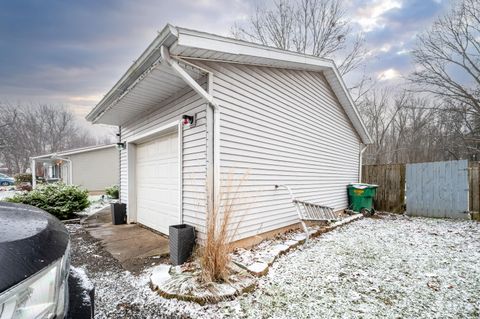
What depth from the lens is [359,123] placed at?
27.5ft

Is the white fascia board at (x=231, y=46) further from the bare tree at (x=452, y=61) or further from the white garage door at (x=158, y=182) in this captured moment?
the bare tree at (x=452, y=61)

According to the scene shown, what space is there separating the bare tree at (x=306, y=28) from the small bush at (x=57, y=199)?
10.9 m

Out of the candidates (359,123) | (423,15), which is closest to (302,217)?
(359,123)

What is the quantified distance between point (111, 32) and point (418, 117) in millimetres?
19889

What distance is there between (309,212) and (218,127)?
291 centimetres

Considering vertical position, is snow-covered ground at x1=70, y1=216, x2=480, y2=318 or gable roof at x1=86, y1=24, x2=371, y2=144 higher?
gable roof at x1=86, y1=24, x2=371, y2=144

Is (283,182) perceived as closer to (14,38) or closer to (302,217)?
(302,217)

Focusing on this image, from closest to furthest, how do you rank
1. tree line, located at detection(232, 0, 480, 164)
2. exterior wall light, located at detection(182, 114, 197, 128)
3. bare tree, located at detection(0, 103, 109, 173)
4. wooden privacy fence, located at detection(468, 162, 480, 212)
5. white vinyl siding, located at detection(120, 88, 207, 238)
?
white vinyl siding, located at detection(120, 88, 207, 238), exterior wall light, located at detection(182, 114, 197, 128), wooden privacy fence, located at detection(468, 162, 480, 212), tree line, located at detection(232, 0, 480, 164), bare tree, located at detection(0, 103, 109, 173)

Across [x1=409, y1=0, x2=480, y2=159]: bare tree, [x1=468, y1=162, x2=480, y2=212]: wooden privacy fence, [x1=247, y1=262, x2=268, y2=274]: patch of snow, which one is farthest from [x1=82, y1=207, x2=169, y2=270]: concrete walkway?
[x1=409, y1=0, x2=480, y2=159]: bare tree

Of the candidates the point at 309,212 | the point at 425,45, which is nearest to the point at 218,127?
the point at 309,212

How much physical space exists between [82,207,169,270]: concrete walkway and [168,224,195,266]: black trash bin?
1.65 feet

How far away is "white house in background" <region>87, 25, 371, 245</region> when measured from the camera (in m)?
3.63

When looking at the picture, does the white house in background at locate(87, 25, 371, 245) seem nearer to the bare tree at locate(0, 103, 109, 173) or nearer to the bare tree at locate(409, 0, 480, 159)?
the bare tree at locate(409, 0, 480, 159)

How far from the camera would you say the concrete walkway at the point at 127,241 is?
3924 mm
